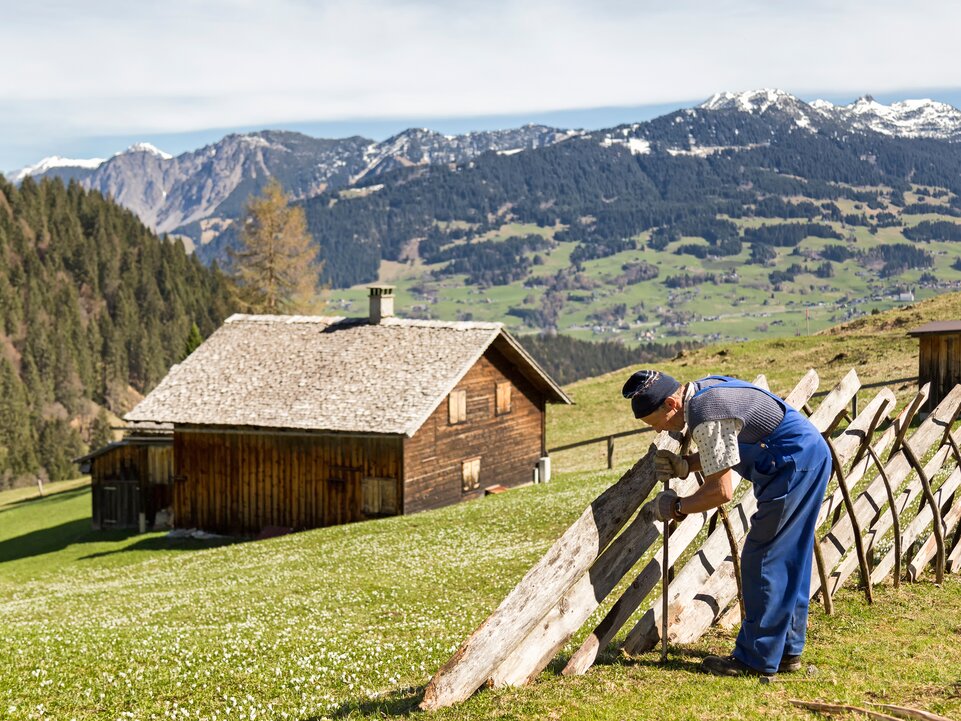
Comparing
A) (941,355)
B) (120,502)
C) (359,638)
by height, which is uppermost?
(941,355)

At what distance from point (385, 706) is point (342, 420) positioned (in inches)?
1202

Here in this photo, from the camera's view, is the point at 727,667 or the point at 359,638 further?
the point at 359,638

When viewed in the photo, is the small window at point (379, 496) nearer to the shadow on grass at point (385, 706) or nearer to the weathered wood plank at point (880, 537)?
the weathered wood plank at point (880, 537)

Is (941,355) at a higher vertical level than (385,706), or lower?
lower

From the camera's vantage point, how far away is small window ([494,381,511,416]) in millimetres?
45812

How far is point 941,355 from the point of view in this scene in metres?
36.9

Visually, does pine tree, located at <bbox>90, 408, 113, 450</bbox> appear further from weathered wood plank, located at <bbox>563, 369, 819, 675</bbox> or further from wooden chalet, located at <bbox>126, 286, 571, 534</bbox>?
weathered wood plank, located at <bbox>563, 369, 819, 675</bbox>

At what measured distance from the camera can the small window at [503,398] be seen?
45812mm

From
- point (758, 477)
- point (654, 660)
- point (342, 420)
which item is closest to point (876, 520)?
point (654, 660)

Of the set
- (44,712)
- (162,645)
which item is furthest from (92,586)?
Answer: (44,712)

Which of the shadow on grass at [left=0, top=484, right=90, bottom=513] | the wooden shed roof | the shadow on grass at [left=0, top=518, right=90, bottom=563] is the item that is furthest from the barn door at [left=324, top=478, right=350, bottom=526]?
the shadow on grass at [left=0, top=484, right=90, bottom=513]

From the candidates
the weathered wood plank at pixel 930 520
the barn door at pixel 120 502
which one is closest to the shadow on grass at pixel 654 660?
the weathered wood plank at pixel 930 520

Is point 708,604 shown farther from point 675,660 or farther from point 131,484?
point 131,484

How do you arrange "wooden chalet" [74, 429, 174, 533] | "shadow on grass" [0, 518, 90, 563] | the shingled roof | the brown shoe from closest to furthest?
1. the brown shoe
2. the shingled roof
3. "shadow on grass" [0, 518, 90, 563]
4. "wooden chalet" [74, 429, 174, 533]
